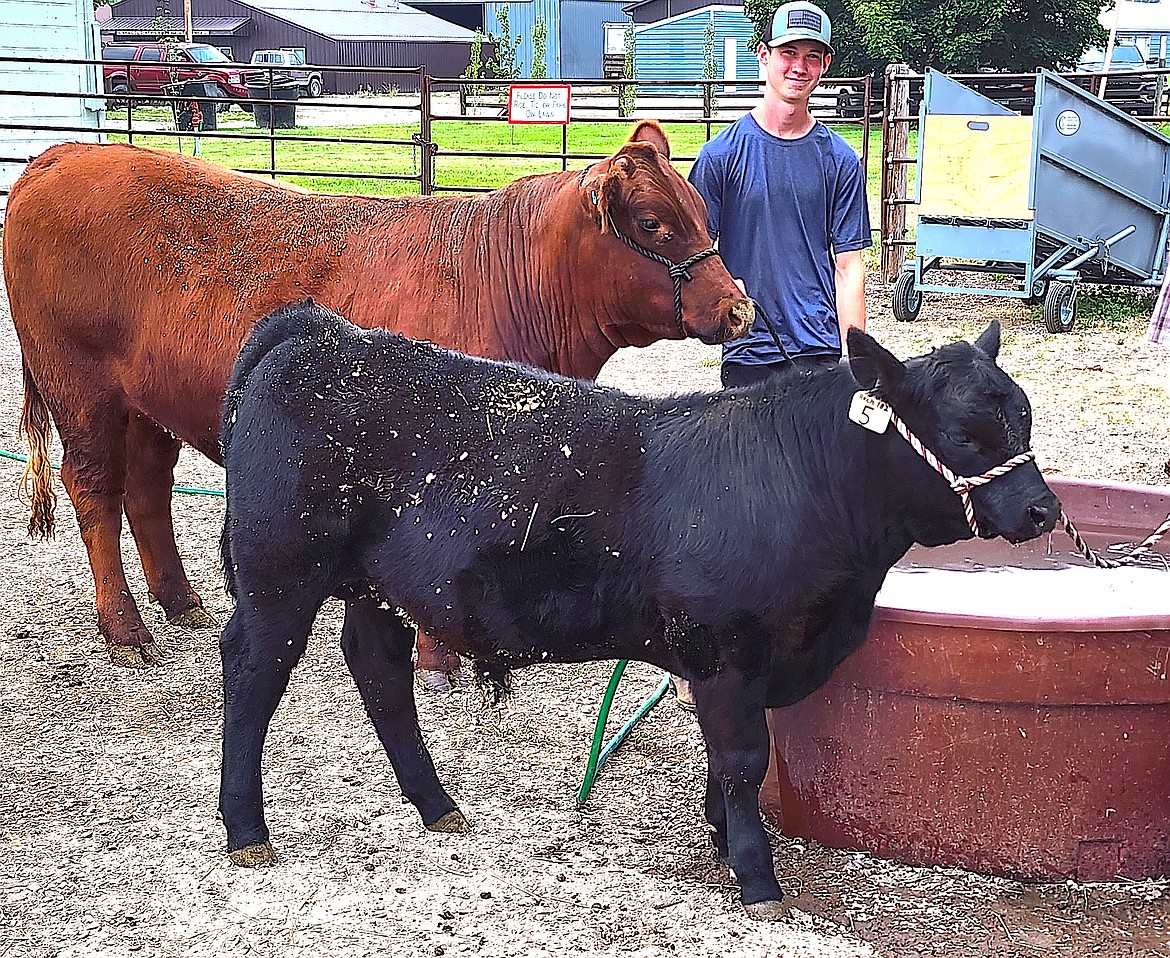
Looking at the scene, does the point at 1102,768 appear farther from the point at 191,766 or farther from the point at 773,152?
the point at 191,766

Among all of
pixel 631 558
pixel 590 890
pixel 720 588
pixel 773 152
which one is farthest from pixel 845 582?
pixel 773 152

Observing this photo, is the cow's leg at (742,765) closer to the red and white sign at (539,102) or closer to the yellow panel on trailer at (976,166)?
the yellow panel on trailer at (976,166)

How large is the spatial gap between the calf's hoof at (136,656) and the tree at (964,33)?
26594mm

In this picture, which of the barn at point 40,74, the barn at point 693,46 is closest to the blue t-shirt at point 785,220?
the barn at point 40,74

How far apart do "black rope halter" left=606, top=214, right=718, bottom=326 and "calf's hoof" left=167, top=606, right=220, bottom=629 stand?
210 cm

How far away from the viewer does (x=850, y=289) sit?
4.03 m

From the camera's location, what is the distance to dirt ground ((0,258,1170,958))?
9.78 feet

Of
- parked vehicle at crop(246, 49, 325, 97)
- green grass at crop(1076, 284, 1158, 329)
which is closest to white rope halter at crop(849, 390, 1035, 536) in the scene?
green grass at crop(1076, 284, 1158, 329)

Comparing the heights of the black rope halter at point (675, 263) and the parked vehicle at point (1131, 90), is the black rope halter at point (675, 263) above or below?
below

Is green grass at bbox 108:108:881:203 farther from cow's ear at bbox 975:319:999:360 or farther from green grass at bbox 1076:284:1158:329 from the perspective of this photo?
cow's ear at bbox 975:319:999:360

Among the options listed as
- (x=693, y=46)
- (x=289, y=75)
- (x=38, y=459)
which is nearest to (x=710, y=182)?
(x=38, y=459)

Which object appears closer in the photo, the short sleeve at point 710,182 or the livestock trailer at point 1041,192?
the short sleeve at point 710,182

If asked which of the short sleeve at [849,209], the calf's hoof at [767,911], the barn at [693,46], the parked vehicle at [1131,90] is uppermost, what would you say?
the barn at [693,46]

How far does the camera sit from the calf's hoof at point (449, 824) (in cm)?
348
